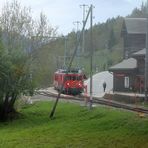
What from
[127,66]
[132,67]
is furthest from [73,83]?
[127,66]

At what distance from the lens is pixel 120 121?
871 inches

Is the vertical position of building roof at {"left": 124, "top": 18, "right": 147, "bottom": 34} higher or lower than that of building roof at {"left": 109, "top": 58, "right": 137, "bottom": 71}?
higher

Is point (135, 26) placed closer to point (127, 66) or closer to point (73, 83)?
point (127, 66)

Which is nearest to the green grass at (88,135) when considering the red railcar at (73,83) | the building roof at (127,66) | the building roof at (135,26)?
the red railcar at (73,83)

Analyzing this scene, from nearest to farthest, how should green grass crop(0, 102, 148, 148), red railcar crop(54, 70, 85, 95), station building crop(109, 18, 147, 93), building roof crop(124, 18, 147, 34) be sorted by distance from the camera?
green grass crop(0, 102, 148, 148), red railcar crop(54, 70, 85, 95), station building crop(109, 18, 147, 93), building roof crop(124, 18, 147, 34)

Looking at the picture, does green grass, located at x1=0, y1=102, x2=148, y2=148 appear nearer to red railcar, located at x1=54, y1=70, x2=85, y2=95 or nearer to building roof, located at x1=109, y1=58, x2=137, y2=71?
red railcar, located at x1=54, y1=70, x2=85, y2=95

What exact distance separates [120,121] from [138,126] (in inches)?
86.7

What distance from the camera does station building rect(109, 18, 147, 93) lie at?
60438 millimetres

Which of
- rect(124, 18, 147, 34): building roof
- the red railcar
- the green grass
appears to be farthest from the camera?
rect(124, 18, 147, 34): building roof

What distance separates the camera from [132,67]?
62688 millimetres

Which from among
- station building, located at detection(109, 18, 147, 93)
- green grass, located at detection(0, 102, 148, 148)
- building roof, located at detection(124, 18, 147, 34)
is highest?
building roof, located at detection(124, 18, 147, 34)

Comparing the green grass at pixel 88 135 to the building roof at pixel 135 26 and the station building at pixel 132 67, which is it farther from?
the building roof at pixel 135 26

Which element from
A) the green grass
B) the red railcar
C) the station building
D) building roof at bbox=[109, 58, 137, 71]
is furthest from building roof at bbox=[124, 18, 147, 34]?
the green grass

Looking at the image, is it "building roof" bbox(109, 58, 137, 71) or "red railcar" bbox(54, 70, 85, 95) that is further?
"building roof" bbox(109, 58, 137, 71)
